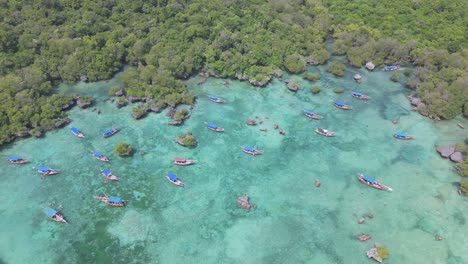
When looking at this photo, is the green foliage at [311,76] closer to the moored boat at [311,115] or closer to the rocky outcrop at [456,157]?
the moored boat at [311,115]

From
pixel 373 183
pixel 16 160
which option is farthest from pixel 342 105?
pixel 16 160

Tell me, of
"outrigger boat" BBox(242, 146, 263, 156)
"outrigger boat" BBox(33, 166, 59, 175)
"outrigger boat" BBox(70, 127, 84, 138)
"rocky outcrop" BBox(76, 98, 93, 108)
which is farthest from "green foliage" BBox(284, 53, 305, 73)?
"outrigger boat" BBox(33, 166, 59, 175)

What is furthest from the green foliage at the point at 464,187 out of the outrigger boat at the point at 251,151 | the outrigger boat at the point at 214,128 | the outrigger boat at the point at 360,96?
the outrigger boat at the point at 214,128

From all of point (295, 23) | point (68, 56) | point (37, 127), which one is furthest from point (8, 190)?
point (295, 23)

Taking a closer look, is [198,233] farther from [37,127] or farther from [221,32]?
[221,32]

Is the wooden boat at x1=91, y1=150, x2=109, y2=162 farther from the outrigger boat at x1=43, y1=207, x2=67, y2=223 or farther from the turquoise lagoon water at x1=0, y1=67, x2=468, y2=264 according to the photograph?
the outrigger boat at x1=43, y1=207, x2=67, y2=223
